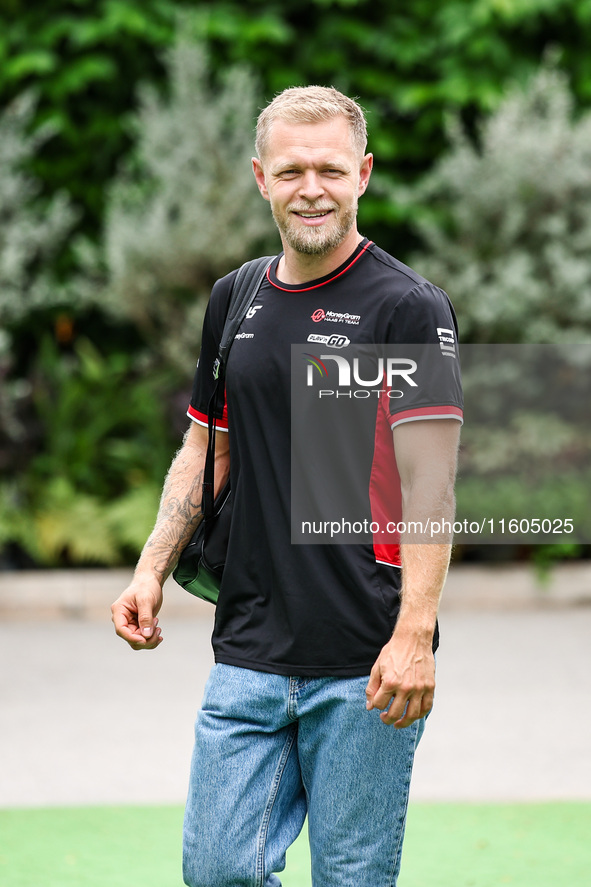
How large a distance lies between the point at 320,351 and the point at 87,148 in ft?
30.9

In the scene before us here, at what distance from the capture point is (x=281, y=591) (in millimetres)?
2795

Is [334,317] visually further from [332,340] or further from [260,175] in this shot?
[260,175]

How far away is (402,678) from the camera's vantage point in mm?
2555

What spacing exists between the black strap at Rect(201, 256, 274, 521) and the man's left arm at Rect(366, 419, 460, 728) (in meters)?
0.54

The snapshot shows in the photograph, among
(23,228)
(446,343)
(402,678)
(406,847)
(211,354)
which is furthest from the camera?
(23,228)

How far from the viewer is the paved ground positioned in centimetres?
544

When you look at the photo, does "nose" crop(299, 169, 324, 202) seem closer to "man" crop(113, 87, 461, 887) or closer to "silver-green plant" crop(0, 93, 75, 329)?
"man" crop(113, 87, 461, 887)

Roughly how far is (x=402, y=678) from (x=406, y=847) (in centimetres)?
234

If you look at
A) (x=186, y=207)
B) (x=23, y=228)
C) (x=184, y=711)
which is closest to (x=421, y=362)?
(x=184, y=711)

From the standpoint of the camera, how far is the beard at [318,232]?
2789mm

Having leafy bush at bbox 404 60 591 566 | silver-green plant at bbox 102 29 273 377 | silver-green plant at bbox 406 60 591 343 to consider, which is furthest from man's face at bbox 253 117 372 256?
silver-green plant at bbox 102 29 273 377

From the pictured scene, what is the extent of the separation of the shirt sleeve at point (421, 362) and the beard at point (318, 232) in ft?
0.77

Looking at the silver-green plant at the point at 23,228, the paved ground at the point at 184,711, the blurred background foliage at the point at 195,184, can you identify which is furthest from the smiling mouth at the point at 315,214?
the silver-green plant at the point at 23,228

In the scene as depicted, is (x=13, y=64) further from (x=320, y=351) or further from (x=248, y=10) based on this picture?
(x=320, y=351)
